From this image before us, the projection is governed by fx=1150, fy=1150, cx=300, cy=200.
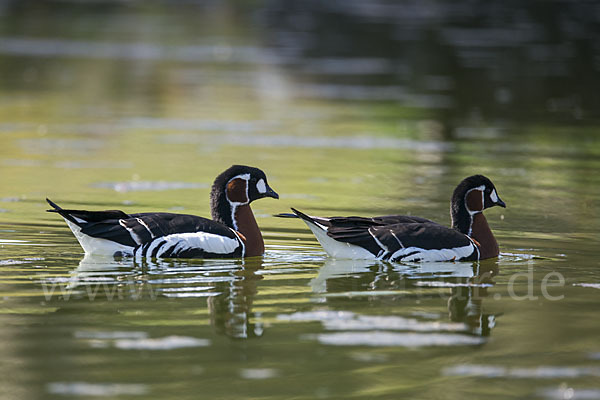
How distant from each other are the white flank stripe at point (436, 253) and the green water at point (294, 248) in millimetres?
142

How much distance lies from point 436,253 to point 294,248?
5.80ft

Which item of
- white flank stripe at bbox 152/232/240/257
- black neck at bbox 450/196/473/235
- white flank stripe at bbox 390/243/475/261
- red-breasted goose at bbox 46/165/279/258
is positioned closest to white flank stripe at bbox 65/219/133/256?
red-breasted goose at bbox 46/165/279/258

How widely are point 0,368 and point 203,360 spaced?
55.5 inches

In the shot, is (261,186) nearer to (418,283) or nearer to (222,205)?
(222,205)

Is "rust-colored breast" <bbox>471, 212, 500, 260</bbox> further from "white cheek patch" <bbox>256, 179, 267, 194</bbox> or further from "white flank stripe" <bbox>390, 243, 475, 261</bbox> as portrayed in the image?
"white cheek patch" <bbox>256, 179, 267, 194</bbox>

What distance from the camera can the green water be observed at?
805 centimetres

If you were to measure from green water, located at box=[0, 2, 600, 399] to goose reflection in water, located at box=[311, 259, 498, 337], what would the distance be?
40 millimetres

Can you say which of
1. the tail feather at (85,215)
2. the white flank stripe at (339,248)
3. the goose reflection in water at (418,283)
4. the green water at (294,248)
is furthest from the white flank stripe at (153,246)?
the goose reflection in water at (418,283)

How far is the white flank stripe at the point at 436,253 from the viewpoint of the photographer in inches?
474

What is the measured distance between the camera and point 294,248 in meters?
13.1

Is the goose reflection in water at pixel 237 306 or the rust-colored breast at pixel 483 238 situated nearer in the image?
the goose reflection in water at pixel 237 306

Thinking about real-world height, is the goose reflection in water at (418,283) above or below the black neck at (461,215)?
below

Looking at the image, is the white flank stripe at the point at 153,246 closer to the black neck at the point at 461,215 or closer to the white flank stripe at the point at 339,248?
the white flank stripe at the point at 339,248

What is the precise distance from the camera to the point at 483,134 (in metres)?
25.0
